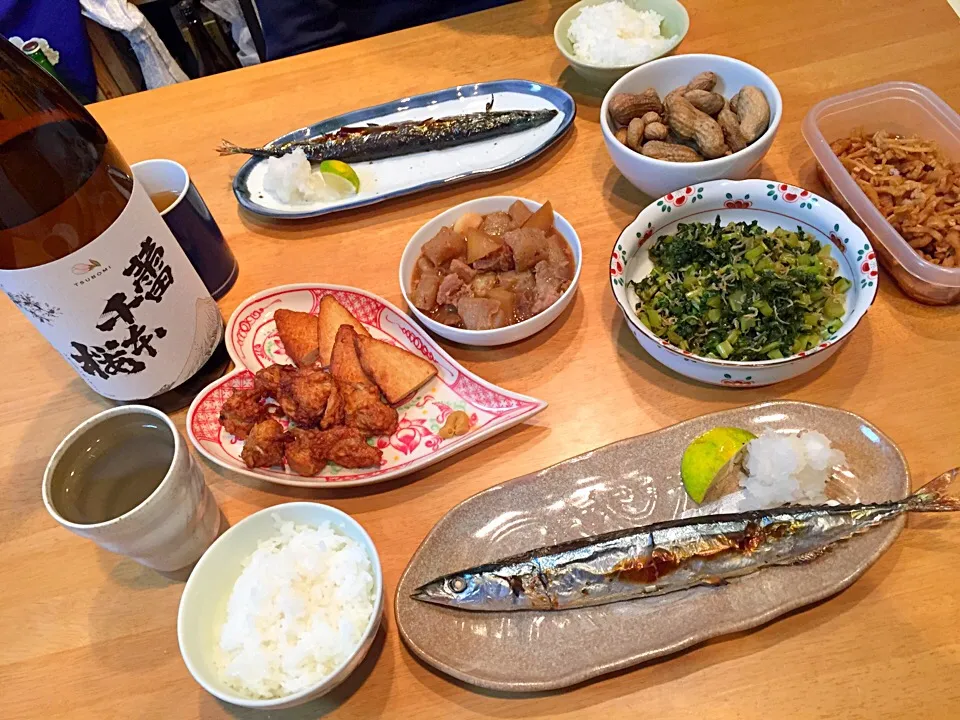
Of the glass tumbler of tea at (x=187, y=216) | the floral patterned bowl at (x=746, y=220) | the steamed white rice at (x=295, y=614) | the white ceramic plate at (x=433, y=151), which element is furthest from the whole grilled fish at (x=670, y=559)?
the white ceramic plate at (x=433, y=151)

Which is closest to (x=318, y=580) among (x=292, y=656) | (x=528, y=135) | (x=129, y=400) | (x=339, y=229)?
(x=292, y=656)

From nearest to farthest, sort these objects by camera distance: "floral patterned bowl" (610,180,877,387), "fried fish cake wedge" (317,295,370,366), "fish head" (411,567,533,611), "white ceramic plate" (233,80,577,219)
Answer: "fish head" (411,567,533,611) < "floral patterned bowl" (610,180,877,387) < "fried fish cake wedge" (317,295,370,366) < "white ceramic plate" (233,80,577,219)

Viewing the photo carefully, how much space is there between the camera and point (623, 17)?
182 centimetres

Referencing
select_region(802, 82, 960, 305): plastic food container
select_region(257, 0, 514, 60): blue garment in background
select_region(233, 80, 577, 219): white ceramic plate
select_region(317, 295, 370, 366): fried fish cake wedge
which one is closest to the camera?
select_region(802, 82, 960, 305): plastic food container

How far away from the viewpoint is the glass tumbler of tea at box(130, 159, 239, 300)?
4.61 feet

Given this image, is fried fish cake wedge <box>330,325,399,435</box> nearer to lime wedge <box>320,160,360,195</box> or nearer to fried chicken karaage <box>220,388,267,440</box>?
fried chicken karaage <box>220,388,267,440</box>

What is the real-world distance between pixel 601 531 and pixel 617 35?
133cm

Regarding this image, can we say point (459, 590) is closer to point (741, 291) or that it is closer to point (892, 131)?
point (741, 291)

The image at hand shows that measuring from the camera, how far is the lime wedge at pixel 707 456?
1.11 meters

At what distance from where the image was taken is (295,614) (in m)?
1.01

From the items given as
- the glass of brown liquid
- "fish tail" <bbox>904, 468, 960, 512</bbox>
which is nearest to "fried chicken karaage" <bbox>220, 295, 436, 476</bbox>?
the glass of brown liquid

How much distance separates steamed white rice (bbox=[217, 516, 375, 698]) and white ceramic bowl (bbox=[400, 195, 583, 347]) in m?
0.50

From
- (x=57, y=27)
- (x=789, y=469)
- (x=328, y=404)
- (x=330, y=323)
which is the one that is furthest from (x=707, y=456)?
(x=57, y=27)

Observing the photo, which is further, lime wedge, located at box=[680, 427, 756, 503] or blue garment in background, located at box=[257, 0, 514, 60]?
blue garment in background, located at box=[257, 0, 514, 60]
